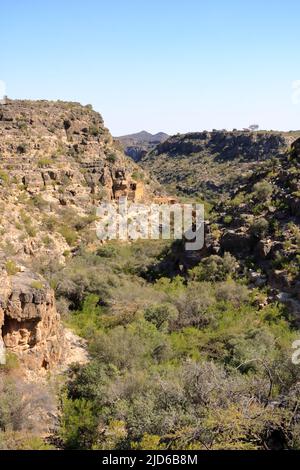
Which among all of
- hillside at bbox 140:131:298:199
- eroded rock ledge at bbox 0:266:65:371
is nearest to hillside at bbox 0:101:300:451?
eroded rock ledge at bbox 0:266:65:371

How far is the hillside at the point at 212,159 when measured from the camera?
5134 cm

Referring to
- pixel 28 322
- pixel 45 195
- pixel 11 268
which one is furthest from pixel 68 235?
pixel 28 322

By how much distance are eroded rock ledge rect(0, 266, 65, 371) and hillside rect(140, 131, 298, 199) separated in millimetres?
34368

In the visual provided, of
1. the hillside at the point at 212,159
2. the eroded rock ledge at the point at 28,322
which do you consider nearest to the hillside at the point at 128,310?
the eroded rock ledge at the point at 28,322

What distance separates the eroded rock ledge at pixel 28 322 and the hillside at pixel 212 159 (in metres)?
34.4

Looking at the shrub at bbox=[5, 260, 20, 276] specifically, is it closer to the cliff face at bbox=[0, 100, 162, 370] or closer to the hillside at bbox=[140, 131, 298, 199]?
the cliff face at bbox=[0, 100, 162, 370]

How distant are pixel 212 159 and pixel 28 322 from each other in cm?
5249

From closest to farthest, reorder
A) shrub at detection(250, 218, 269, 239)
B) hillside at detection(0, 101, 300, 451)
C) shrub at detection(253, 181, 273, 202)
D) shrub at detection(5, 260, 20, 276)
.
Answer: hillside at detection(0, 101, 300, 451) → shrub at detection(5, 260, 20, 276) → shrub at detection(250, 218, 269, 239) → shrub at detection(253, 181, 273, 202)

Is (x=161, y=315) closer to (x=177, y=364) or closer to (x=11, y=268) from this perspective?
(x=177, y=364)

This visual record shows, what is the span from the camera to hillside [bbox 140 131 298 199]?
2021 inches

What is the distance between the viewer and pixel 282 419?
26.6 ft

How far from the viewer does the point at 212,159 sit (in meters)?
61.5

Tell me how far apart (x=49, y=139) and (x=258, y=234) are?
56.1ft

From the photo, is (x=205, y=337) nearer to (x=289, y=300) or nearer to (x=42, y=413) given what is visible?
(x=289, y=300)
